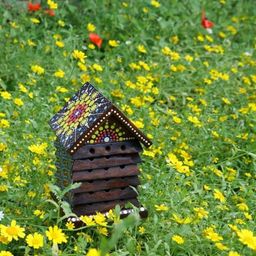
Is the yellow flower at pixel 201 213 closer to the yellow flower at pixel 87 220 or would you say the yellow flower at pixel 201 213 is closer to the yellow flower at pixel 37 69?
the yellow flower at pixel 87 220

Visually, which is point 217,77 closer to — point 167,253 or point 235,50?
point 235,50

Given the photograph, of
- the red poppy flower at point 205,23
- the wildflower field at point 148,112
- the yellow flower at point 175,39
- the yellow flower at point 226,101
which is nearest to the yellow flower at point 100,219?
the wildflower field at point 148,112

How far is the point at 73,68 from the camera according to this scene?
4715 millimetres

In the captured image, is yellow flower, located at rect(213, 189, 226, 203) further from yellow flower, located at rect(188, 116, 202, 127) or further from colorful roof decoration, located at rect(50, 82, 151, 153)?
yellow flower, located at rect(188, 116, 202, 127)

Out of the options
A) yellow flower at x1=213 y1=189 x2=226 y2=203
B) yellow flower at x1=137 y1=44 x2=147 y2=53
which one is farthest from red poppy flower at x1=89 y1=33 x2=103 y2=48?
yellow flower at x1=213 y1=189 x2=226 y2=203

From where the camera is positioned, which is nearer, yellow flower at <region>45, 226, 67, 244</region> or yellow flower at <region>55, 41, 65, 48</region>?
yellow flower at <region>45, 226, 67, 244</region>

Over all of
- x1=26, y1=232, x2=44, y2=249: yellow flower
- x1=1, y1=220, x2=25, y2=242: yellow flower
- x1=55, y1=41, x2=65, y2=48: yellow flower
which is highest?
x1=55, y1=41, x2=65, y2=48: yellow flower

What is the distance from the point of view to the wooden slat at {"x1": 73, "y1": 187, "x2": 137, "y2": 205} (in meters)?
3.14

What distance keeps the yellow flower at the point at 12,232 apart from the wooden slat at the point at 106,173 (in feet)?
1.23

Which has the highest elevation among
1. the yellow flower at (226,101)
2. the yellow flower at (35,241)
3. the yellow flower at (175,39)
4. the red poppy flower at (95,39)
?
the yellow flower at (175,39)

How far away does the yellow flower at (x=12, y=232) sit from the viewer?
2833 mm

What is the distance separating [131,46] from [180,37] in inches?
27.5

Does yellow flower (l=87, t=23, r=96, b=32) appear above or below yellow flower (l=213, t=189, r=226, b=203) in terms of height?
above

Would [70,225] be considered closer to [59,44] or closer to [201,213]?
[201,213]
